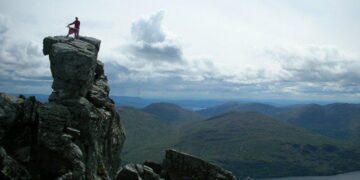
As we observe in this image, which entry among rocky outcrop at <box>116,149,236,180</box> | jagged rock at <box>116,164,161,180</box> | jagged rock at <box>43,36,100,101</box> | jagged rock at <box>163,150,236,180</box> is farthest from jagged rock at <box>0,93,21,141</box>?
jagged rock at <box>163,150,236,180</box>

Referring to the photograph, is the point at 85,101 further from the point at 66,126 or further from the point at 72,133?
the point at 66,126

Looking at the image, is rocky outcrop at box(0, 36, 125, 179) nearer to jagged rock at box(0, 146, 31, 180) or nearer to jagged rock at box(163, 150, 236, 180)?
jagged rock at box(0, 146, 31, 180)

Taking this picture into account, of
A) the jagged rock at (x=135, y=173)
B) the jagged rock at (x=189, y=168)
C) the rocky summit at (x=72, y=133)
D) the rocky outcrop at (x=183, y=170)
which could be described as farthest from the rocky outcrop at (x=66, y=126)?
the jagged rock at (x=189, y=168)

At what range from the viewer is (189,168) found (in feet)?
137

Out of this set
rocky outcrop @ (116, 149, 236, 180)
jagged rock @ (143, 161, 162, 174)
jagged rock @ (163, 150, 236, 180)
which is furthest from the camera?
jagged rock @ (143, 161, 162, 174)

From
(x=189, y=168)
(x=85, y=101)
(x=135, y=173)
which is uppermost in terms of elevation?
(x=85, y=101)

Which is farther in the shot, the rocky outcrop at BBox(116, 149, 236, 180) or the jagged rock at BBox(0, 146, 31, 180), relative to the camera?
the rocky outcrop at BBox(116, 149, 236, 180)

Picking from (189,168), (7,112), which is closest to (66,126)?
(7,112)

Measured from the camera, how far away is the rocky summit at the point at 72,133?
1284 inches

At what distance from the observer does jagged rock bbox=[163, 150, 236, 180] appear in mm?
41562

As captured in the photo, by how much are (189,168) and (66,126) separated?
44.9ft

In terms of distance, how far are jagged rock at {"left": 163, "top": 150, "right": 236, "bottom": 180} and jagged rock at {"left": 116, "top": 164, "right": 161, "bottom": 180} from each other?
2321mm

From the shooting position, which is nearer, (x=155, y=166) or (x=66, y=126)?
(x=66, y=126)

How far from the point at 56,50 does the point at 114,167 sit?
62.6 feet
